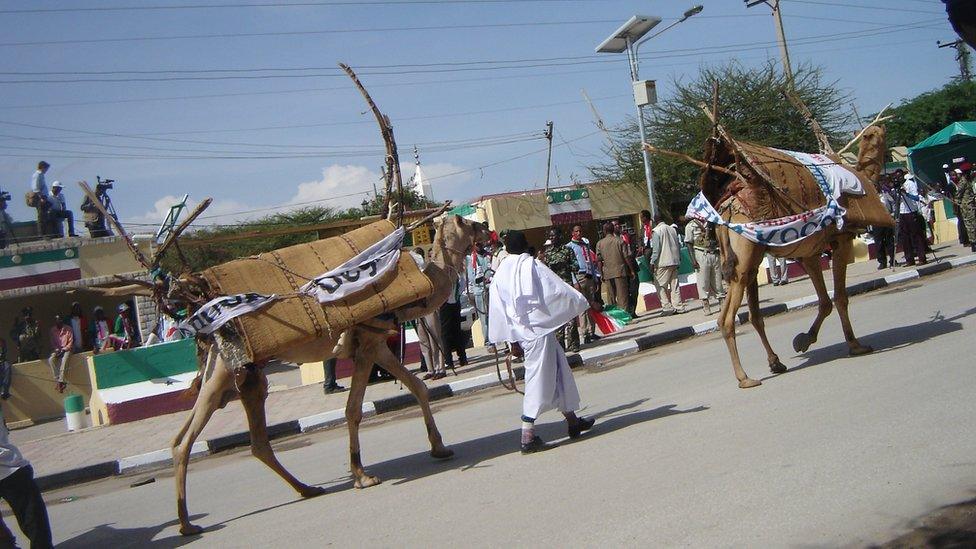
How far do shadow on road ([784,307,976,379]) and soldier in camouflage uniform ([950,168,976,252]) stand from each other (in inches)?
380

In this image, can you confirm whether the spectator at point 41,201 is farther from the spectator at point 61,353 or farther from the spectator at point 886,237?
the spectator at point 886,237

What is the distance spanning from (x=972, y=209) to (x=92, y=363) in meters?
17.9

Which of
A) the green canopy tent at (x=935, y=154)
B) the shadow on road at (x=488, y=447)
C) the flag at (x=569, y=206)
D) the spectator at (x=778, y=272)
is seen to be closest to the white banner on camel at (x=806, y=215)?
the shadow on road at (x=488, y=447)

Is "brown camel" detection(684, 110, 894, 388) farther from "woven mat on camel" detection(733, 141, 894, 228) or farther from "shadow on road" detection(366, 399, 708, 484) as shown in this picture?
"shadow on road" detection(366, 399, 708, 484)

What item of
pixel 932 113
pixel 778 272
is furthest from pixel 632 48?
pixel 932 113

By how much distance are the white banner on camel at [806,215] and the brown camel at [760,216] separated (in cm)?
8

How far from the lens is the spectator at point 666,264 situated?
53.8 feet

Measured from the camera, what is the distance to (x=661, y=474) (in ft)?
19.2

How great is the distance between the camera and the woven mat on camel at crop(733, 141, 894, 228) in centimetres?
880

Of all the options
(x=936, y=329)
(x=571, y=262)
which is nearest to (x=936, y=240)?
(x=571, y=262)

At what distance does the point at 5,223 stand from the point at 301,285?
1945cm

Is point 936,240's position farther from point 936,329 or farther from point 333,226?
point 333,226

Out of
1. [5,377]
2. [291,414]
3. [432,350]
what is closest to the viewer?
[291,414]

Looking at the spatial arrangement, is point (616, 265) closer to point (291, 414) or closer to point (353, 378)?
point (291, 414)
